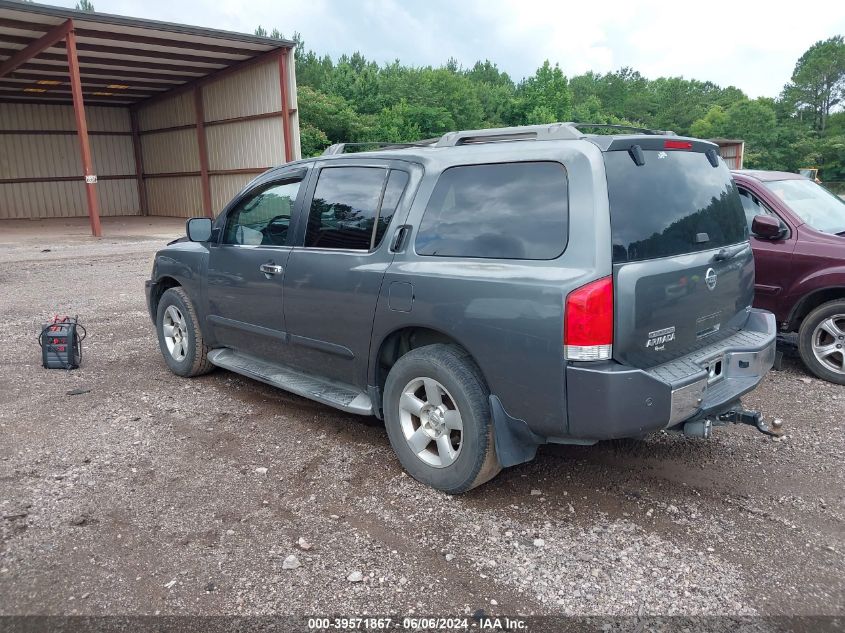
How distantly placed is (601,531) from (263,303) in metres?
2.65

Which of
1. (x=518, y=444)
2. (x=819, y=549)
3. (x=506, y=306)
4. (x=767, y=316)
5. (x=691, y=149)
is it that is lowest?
(x=819, y=549)

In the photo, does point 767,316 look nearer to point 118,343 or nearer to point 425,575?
point 425,575

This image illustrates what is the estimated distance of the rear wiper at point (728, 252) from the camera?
3441 millimetres

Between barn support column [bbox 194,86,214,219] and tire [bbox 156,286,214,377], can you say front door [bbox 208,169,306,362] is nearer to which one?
tire [bbox 156,286,214,377]

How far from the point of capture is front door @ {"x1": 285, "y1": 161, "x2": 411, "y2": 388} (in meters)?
3.75

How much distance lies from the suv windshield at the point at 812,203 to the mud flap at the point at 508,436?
13.2 feet

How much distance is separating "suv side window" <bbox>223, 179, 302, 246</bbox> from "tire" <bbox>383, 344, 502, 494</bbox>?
1508 mm

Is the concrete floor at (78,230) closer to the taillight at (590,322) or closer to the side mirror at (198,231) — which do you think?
the side mirror at (198,231)

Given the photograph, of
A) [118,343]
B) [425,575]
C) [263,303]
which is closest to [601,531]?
[425,575]

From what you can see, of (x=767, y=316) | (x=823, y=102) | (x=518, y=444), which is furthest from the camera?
(x=823, y=102)

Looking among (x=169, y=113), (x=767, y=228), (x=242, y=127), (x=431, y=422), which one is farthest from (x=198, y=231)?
(x=169, y=113)

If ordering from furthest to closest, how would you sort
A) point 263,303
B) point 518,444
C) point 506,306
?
point 263,303 < point 518,444 < point 506,306

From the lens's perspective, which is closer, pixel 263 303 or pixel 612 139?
pixel 612 139

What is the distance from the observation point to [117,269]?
12.8 meters
